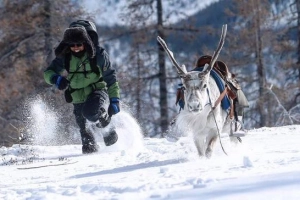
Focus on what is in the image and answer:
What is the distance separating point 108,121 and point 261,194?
4.72 m

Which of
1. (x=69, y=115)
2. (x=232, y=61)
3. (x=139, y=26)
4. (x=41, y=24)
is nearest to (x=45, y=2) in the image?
(x=41, y=24)

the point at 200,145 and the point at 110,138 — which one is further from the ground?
the point at 200,145

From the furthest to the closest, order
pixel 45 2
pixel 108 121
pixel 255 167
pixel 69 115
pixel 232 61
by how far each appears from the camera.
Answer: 1. pixel 232 61
2. pixel 45 2
3. pixel 69 115
4. pixel 108 121
5. pixel 255 167

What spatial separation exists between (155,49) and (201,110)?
656 inches

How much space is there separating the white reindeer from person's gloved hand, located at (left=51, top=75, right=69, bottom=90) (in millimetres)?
1626

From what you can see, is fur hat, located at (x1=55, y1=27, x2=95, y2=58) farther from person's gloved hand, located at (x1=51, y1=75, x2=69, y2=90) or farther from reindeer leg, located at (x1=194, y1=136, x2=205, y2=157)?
reindeer leg, located at (x1=194, y1=136, x2=205, y2=157)

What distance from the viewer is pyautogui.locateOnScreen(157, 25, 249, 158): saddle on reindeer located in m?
6.16

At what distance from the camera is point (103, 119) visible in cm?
806

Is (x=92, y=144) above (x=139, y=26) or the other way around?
the other way around

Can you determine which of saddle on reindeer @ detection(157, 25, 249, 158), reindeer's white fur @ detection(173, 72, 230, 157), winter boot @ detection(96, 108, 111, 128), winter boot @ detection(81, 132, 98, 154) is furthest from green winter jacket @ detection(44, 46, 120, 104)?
reindeer's white fur @ detection(173, 72, 230, 157)

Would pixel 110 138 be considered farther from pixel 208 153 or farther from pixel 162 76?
pixel 162 76

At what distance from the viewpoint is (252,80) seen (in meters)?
25.4

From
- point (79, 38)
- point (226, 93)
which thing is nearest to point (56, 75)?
point (79, 38)

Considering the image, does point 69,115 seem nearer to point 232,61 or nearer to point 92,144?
point 92,144
